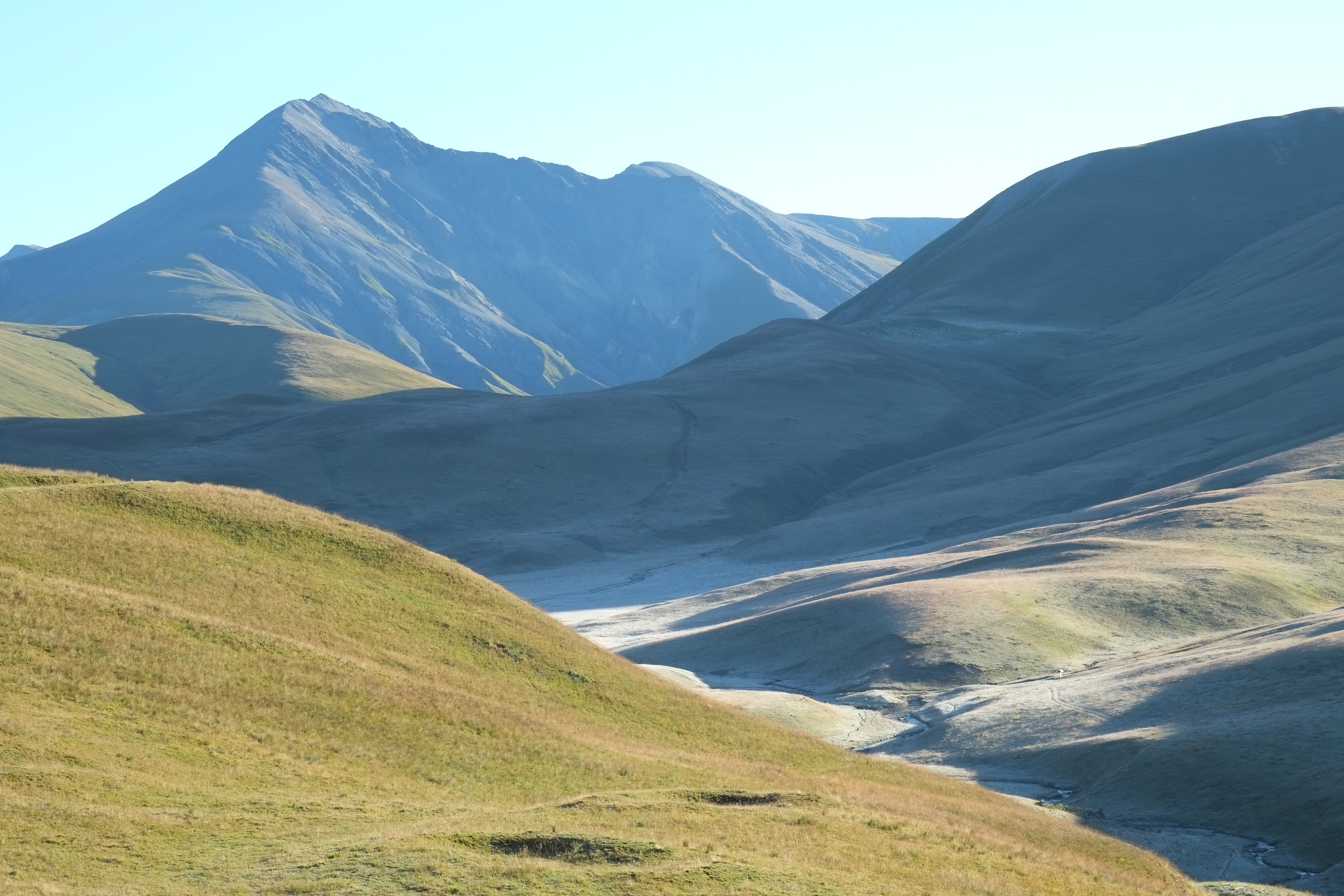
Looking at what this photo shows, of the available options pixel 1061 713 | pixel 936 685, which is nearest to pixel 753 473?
pixel 936 685

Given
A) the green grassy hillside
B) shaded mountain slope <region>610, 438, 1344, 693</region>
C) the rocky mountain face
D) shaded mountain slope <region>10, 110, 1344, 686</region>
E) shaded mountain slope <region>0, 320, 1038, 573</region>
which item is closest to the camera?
the green grassy hillside

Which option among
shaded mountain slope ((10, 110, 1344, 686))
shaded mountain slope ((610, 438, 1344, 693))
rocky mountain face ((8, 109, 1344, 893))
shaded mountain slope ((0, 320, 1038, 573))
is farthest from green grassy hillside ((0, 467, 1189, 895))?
shaded mountain slope ((0, 320, 1038, 573))

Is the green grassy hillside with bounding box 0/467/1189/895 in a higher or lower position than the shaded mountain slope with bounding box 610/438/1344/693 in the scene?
higher

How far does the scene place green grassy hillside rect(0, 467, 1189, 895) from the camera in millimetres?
23688

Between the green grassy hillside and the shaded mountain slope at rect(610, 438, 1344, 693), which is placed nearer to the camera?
the green grassy hillside

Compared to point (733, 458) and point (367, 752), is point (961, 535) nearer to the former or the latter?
point (733, 458)

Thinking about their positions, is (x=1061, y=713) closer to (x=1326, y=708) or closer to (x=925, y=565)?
(x=1326, y=708)

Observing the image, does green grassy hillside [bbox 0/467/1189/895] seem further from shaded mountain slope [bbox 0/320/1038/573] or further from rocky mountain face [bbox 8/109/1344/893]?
shaded mountain slope [bbox 0/320/1038/573]

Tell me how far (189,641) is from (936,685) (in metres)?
46.6

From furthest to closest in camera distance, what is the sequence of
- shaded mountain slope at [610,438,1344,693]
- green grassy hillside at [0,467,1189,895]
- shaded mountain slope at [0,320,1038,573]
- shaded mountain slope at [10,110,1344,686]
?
shaded mountain slope at [0,320,1038,573] → shaded mountain slope at [10,110,1344,686] → shaded mountain slope at [610,438,1344,693] → green grassy hillside at [0,467,1189,895]

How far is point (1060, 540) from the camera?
99.2 meters

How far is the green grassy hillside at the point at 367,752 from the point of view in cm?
2369

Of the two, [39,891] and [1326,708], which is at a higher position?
[39,891]

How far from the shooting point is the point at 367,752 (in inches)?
1292
